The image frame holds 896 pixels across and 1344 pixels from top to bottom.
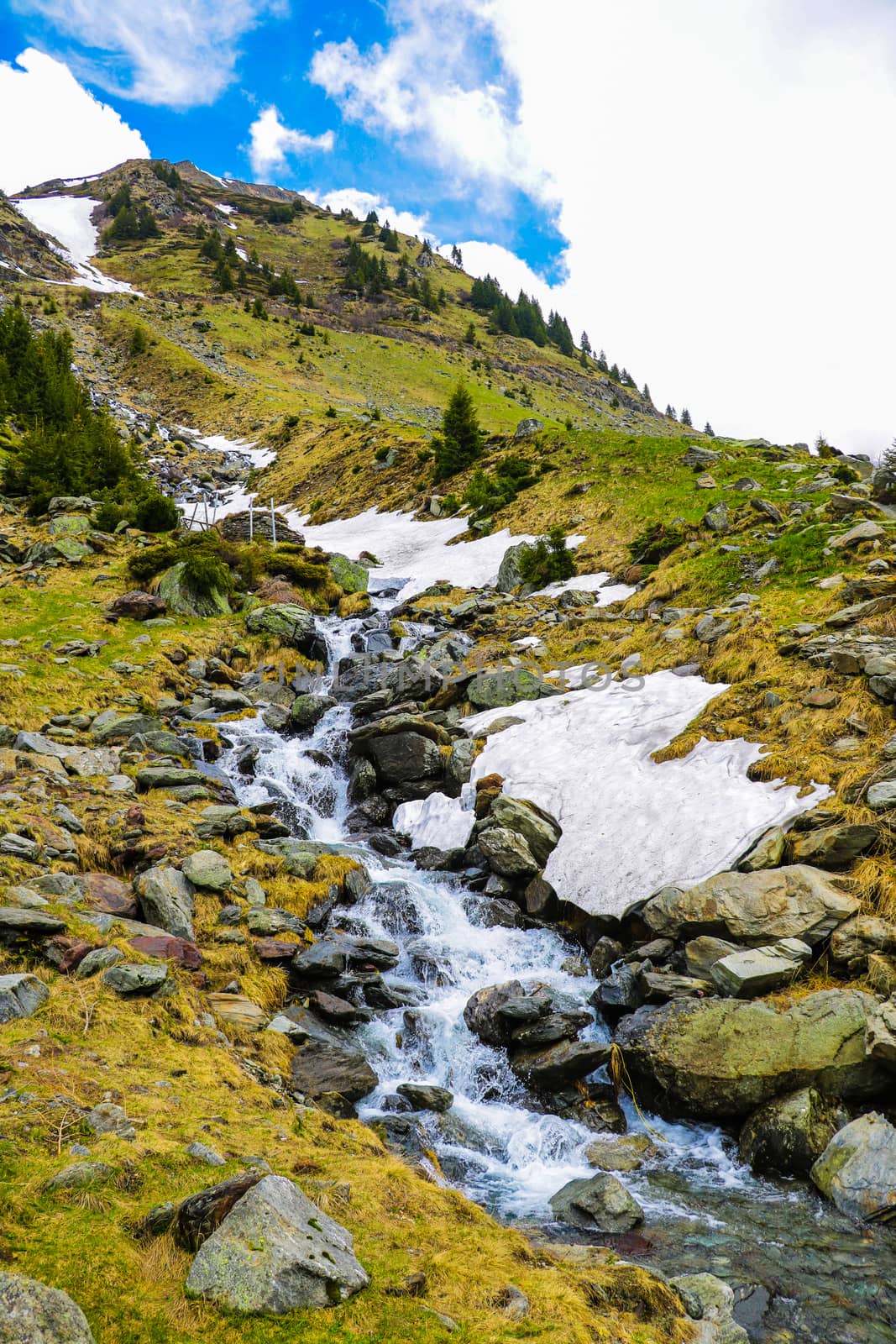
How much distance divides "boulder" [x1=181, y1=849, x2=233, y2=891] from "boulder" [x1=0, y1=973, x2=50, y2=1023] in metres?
3.86

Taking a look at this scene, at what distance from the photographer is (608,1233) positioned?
6930 mm

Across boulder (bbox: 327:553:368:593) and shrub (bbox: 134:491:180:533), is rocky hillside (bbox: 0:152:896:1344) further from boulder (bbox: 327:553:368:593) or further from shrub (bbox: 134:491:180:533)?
boulder (bbox: 327:553:368:593)

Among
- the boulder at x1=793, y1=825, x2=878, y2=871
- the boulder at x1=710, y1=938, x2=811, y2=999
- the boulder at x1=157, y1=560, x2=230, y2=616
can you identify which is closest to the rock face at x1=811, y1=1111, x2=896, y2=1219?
the boulder at x1=710, y1=938, x2=811, y2=999

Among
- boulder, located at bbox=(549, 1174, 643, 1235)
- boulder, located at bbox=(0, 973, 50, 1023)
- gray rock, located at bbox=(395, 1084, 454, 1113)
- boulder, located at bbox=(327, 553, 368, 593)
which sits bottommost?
gray rock, located at bbox=(395, 1084, 454, 1113)

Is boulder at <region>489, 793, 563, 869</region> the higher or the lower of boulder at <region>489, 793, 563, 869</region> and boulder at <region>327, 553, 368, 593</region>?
the lower

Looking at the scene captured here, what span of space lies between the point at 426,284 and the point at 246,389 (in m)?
79.9

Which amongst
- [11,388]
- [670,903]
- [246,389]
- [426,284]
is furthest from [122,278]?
[670,903]

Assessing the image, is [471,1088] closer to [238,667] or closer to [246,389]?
[238,667]

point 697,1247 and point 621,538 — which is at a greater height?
point 621,538

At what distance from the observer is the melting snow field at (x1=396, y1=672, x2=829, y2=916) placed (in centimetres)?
1153

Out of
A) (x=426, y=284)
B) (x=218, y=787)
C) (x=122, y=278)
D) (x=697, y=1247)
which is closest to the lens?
(x=697, y=1247)

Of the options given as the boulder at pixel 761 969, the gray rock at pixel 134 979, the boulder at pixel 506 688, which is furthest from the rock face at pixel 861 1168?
the boulder at pixel 506 688

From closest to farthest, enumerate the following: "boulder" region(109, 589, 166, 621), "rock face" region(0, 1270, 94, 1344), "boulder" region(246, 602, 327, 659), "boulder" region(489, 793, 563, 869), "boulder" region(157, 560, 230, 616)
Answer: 1. "rock face" region(0, 1270, 94, 1344)
2. "boulder" region(489, 793, 563, 869)
3. "boulder" region(109, 589, 166, 621)
4. "boulder" region(157, 560, 230, 616)
5. "boulder" region(246, 602, 327, 659)

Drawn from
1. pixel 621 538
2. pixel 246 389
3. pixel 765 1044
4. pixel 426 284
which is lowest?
pixel 765 1044
